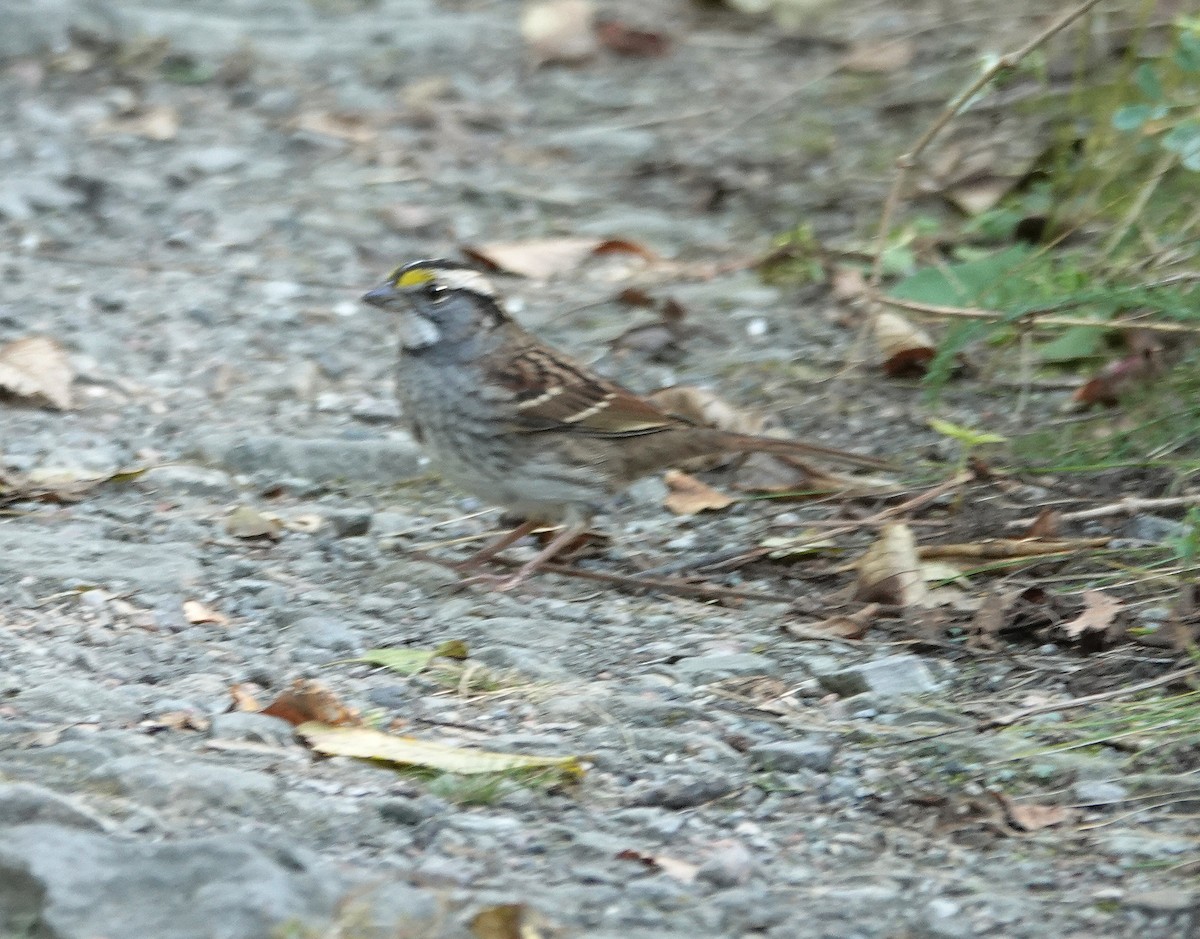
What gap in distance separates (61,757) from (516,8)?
710cm

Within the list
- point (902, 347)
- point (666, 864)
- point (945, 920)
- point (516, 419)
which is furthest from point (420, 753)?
point (902, 347)

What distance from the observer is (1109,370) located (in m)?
5.22

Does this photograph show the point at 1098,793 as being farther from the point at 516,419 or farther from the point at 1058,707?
the point at 516,419

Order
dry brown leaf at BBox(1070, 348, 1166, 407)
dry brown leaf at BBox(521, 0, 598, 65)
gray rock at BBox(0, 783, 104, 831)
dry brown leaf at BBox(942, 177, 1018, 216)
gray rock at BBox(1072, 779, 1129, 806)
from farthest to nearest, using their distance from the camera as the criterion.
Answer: dry brown leaf at BBox(521, 0, 598, 65), dry brown leaf at BBox(942, 177, 1018, 216), dry brown leaf at BBox(1070, 348, 1166, 407), gray rock at BBox(1072, 779, 1129, 806), gray rock at BBox(0, 783, 104, 831)

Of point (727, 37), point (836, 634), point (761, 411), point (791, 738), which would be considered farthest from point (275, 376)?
point (727, 37)

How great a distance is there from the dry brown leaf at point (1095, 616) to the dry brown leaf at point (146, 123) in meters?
5.01

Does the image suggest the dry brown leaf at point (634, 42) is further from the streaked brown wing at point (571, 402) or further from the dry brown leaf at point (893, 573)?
the dry brown leaf at point (893, 573)

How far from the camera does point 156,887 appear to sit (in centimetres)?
267

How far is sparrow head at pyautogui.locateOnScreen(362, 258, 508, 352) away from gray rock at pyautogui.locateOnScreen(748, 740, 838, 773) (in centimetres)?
190

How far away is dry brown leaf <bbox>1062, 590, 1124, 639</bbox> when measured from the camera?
3.85 meters

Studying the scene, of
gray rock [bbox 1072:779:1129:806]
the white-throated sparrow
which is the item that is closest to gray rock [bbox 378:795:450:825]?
gray rock [bbox 1072:779:1129:806]

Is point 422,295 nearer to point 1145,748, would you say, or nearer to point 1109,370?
point 1109,370

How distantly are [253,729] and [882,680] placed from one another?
4.14 feet

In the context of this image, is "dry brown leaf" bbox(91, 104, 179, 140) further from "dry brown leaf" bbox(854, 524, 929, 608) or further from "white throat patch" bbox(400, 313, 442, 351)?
"dry brown leaf" bbox(854, 524, 929, 608)
